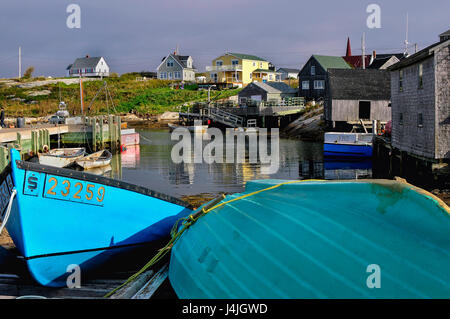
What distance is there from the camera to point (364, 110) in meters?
44.9

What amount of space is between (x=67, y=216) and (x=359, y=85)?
4157 cm

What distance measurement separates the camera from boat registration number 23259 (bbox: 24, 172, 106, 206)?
7.37 metres

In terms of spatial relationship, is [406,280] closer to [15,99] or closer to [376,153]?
[376,153]

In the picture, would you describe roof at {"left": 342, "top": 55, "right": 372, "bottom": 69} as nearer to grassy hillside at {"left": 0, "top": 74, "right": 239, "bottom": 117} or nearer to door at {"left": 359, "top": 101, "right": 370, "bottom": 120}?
grassy hillside at {"left": 0, "top": 74, "right": 239, "bottom": 117}

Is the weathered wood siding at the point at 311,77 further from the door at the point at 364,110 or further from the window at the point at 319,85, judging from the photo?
the door at the point at 364,110

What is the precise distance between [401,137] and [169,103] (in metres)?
58.8

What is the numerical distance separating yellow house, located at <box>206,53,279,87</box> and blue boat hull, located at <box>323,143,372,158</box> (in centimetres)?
5425

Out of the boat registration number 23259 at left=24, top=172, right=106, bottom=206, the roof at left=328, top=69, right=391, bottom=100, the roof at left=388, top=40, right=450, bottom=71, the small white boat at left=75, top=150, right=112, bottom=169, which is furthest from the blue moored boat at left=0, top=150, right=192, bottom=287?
the roof at left=328, top=69, right=391, bottom=100

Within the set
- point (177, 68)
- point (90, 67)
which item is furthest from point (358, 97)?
point (90, 67)

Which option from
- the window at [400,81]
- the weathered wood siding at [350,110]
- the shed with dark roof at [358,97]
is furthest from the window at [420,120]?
the weathered wood siding at [350,110]

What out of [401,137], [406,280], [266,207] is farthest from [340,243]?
[401,137]

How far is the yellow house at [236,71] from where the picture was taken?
85.2 metres

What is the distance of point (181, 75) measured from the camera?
313 ft

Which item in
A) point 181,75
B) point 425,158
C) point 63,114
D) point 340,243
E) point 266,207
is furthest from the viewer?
point 181,75
